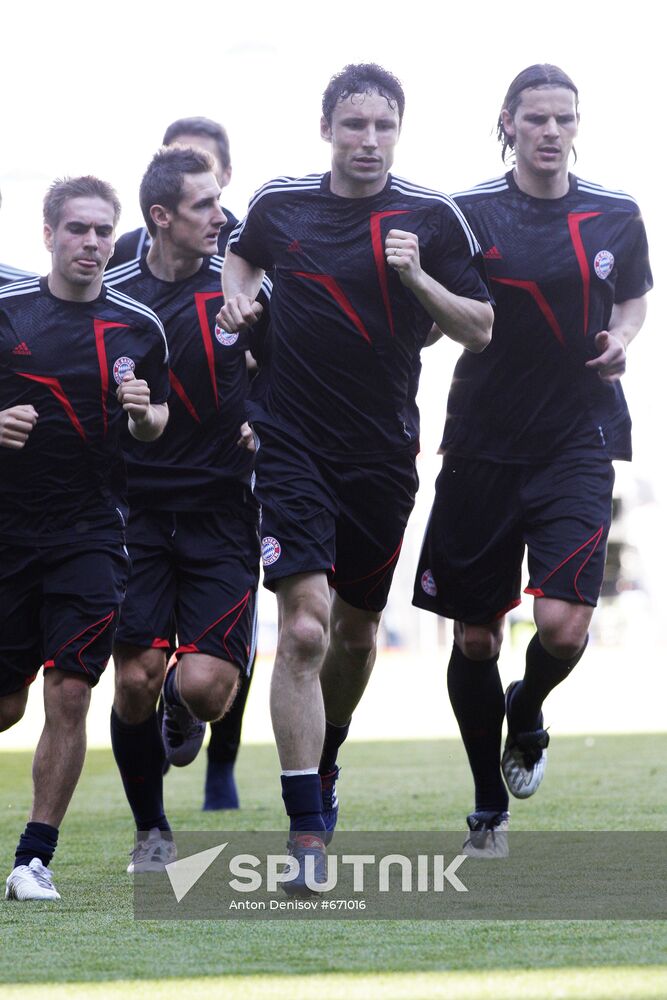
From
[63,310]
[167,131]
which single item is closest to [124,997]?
[63,310]

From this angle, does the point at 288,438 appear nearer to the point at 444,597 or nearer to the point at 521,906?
the point at 444,597

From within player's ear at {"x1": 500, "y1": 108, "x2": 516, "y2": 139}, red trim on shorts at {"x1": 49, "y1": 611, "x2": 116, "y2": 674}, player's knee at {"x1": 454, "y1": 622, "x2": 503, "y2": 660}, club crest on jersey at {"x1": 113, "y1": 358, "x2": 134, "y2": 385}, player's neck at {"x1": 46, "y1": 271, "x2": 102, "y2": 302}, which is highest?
player's ear at {"x1": 500, "y1": 108, "x2": 516, "y2": 139}

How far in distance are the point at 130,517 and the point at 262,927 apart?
92.9 inches

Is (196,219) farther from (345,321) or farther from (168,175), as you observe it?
(345,321)

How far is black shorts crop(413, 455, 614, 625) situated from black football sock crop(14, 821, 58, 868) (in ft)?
5.93

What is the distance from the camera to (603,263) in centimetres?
585

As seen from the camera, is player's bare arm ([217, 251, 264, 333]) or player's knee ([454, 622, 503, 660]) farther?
player's knee ([454, 622, 503, 660])

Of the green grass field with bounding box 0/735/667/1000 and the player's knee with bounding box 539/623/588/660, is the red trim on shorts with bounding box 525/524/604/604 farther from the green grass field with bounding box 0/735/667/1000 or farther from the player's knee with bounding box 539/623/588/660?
the green grass field with bounding box 0/735/667/1000

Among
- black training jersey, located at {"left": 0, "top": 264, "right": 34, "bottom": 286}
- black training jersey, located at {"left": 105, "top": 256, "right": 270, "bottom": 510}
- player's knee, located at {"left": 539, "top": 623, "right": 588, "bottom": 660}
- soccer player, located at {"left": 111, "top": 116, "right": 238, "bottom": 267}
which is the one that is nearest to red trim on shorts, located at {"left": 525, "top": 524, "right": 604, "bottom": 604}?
player's knee, located at {"left": 539, "top": 623, "right": 588, "bottom": 660}

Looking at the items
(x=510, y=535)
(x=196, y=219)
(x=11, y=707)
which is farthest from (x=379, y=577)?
(x=196, y=219)

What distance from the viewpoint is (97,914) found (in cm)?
459

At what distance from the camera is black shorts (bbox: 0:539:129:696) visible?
17.4ft

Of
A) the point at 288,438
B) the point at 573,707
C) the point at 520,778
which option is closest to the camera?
the point at 288,438

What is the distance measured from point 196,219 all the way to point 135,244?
748 mm
